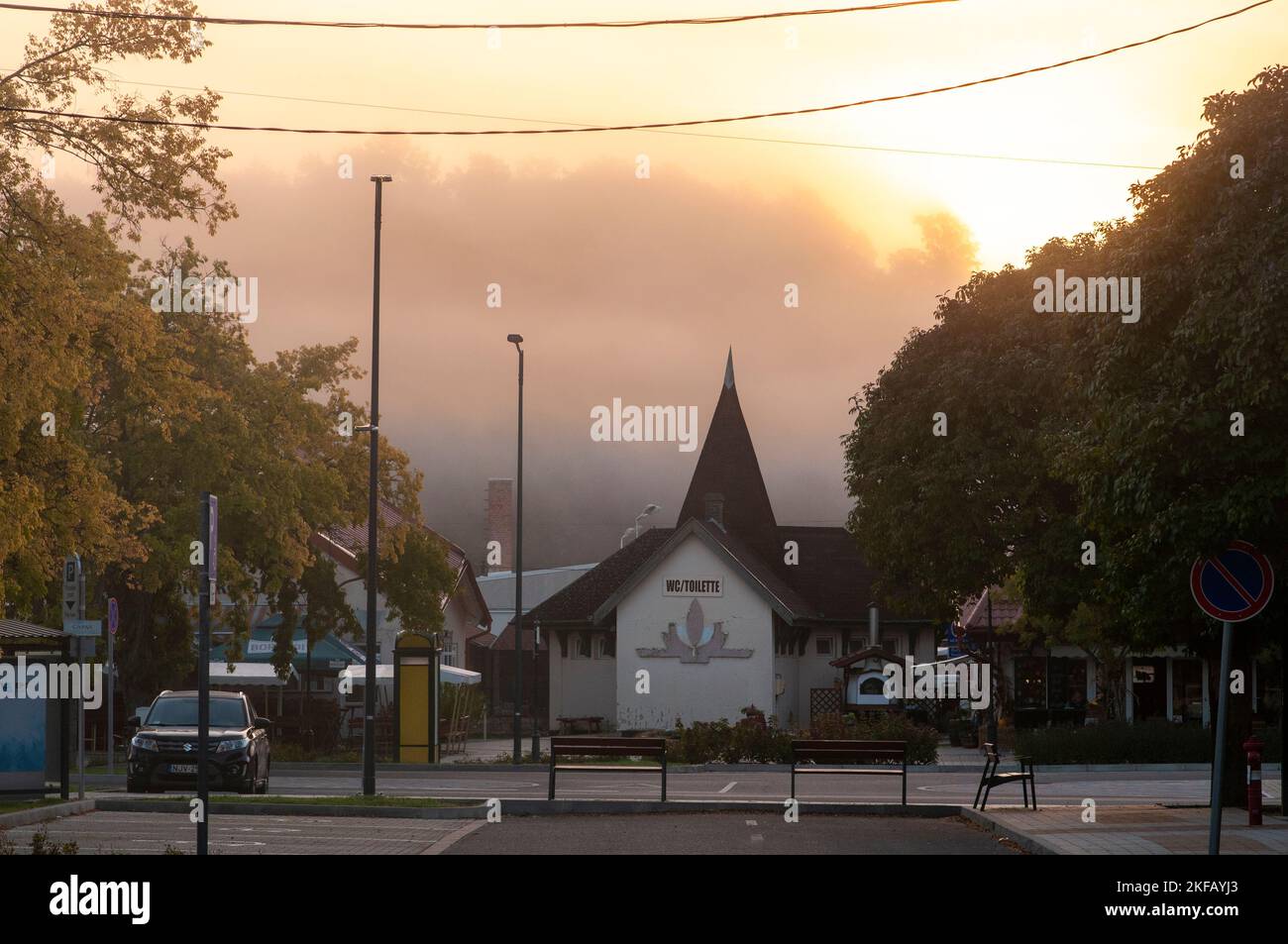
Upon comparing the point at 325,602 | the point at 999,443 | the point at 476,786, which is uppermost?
the point at 999,443

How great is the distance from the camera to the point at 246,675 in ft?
154

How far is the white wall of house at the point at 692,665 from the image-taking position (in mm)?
54750

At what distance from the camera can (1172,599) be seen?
21047 millimetres

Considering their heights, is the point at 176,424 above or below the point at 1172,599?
above

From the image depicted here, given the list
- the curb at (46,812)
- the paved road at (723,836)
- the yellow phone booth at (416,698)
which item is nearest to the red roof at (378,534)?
the yellow phone booth at (416,698)

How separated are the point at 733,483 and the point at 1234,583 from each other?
169 feet

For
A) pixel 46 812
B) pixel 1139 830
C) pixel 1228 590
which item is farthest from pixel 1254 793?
pixel 46 812

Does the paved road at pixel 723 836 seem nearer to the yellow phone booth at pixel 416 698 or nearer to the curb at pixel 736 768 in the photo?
the curb at pixel 736 768

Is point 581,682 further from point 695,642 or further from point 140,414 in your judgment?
point 140,414

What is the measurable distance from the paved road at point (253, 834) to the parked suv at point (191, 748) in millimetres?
3378

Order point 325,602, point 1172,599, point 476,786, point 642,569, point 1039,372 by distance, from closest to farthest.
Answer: point 1172,599, point 476,786, point 1039,372, point 325,602, point 642,569
